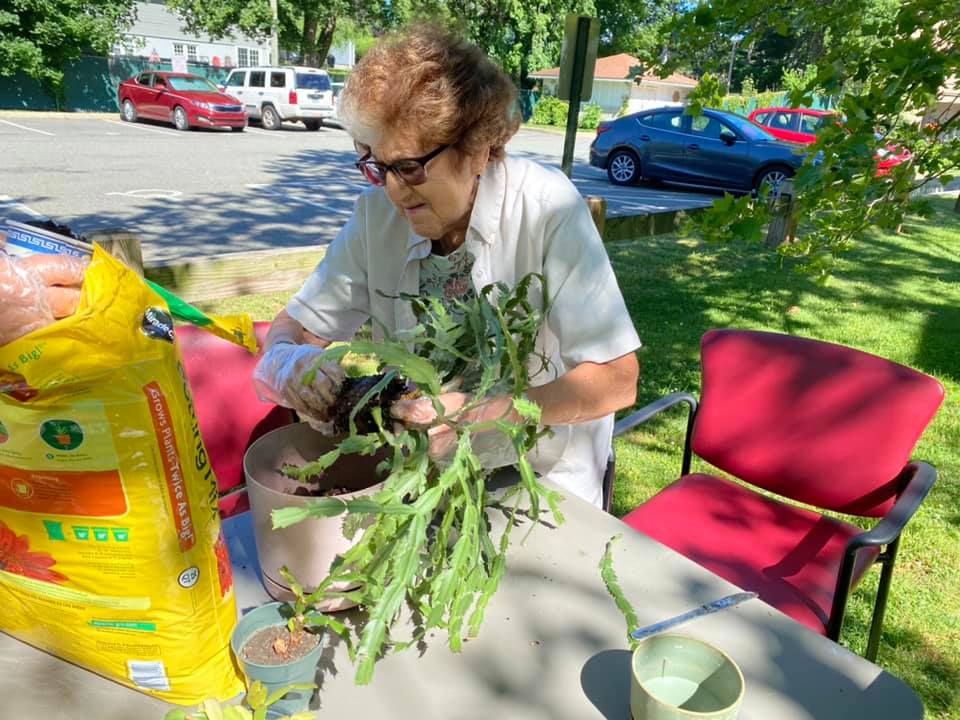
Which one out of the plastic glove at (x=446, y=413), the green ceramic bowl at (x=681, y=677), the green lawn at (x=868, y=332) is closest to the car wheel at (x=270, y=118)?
the green lawn at (x=868, y=332)

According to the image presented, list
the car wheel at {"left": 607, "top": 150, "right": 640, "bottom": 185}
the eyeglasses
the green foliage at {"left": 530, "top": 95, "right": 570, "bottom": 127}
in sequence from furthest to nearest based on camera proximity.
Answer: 1. the green foliage at {"left": 530, "top": 95, "right": 570, "bottom": 127}
2. the car wheel at {"left": 607, "top": 150, "right": 640, "bottom": 185}
3. the eyeglasses

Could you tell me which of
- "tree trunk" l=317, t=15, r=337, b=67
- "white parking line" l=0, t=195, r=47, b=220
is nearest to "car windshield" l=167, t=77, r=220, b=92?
"white parking line" l=0, t=195, r=47, b=220

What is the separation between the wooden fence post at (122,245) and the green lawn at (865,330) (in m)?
2.13

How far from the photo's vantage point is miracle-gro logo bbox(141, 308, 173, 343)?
90 centimetres

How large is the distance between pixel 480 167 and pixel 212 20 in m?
29.6

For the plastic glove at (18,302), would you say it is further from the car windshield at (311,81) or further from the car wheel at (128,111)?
→ the car wheel at (128,111)

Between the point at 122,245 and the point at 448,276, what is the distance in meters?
1.16

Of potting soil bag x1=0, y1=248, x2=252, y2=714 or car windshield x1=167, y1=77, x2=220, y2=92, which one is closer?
potting soil bag x1=0, y1=248, x2=252, y2=714

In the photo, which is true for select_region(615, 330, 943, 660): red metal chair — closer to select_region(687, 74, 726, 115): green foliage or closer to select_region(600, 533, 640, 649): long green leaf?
select_region(600, 533, 640, 649): long green leaf

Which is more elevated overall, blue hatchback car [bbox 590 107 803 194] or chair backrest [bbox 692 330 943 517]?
blue hatchback car [bbox 590 107 803 194]

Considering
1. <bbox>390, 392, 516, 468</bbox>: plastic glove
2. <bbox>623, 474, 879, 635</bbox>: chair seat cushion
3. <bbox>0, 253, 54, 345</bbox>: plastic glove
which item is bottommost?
<bbox>623, 474, 879, 635</bbox>: chair seat cushion

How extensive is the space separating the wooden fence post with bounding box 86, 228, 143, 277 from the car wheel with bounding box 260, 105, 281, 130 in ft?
60.0

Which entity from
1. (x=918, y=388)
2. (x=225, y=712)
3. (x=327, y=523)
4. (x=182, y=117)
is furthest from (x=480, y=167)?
(x=182, y=117)

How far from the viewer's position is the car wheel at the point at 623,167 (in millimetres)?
11938
